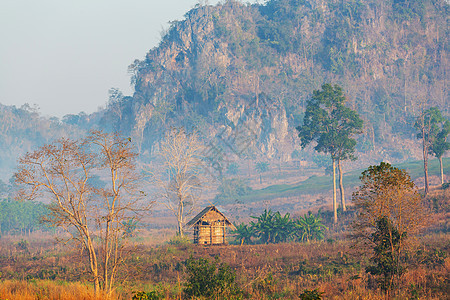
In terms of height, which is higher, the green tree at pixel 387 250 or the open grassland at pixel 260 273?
the green tree at pixel 387 250

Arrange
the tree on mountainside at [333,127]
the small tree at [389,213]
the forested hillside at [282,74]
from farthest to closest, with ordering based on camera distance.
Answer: the forested hillside at [282,74], the tree on mountainside at [333,127], the small tree at [389,213]

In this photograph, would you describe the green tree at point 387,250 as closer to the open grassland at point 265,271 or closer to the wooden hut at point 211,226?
the open grassland at point 265,271

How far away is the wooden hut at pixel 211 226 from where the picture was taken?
37906mm

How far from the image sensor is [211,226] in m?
Answer: 37.8

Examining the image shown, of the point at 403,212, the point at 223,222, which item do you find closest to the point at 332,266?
the point at 403,212

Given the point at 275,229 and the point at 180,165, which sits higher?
the point at 180,165

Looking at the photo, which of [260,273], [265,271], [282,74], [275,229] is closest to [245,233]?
[275,229]

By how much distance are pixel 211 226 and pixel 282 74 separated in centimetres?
10601

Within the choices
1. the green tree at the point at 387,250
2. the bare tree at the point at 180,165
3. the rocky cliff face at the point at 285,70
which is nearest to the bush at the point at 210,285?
the green tree at the point at 387,250

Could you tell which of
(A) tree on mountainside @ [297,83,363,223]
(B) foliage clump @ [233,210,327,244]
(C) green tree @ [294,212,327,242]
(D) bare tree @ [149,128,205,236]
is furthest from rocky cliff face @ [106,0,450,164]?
(C) green tree @ [294,212,327,242]

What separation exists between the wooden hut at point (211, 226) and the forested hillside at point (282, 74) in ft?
268

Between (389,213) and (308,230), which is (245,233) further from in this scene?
(389,213)

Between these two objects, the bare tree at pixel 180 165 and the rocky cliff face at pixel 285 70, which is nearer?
the bare tree at pixel 180 165

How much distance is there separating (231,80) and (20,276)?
110 meters
